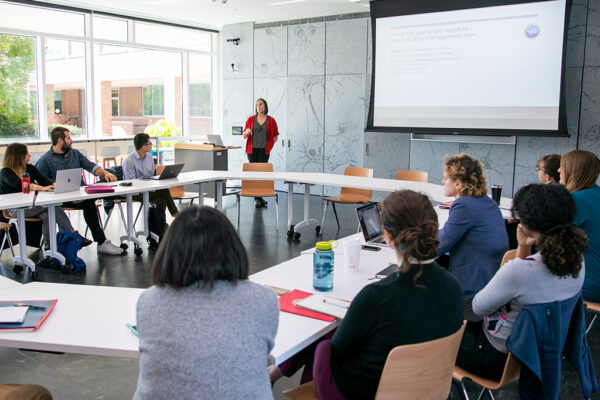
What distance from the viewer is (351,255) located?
9.12 ft

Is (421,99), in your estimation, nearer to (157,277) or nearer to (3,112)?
(3,112)

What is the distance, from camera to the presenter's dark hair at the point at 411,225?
1.81 metres

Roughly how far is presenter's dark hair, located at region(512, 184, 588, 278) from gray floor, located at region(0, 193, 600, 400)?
1.12m

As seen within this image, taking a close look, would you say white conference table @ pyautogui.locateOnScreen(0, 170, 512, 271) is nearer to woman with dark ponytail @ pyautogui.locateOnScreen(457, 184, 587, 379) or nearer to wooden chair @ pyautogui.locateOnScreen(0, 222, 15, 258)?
wooden chair @ pyautogui.locateOnScreen(0, 222, 15, 258)

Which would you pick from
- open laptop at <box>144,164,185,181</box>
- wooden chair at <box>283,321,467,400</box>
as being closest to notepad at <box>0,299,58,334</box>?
wooden chair at <box>283,321,467,400</box>

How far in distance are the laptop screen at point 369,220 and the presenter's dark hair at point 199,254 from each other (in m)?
1.75

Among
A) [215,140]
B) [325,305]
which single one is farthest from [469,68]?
[325,305]

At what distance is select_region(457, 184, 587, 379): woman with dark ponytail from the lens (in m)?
2.08

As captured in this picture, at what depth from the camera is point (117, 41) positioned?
9.62 meters

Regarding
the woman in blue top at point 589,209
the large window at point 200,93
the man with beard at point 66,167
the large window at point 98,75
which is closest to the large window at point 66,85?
the large window at point 98,75

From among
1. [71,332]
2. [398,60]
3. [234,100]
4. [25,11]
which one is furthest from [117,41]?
[71,332]

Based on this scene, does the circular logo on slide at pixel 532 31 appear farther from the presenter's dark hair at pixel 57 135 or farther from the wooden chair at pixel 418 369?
the wooden chair at pixel 418 369

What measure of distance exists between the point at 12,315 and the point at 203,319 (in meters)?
1.03

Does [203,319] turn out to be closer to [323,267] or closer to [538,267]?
[323,267]
